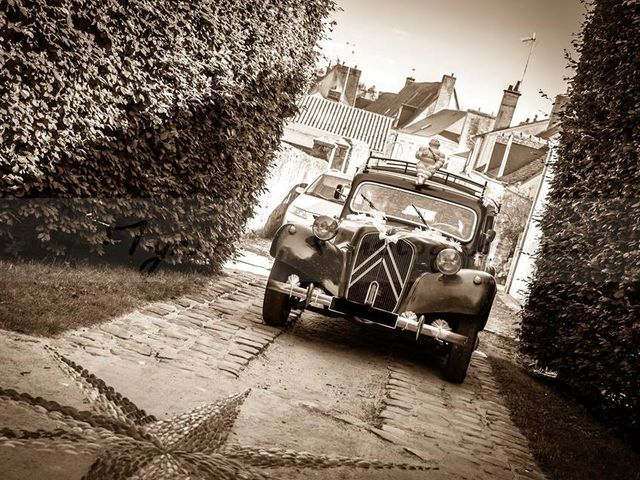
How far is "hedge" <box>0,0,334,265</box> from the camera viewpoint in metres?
4.47

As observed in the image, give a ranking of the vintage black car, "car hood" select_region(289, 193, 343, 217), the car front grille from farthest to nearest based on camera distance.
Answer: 1. "car hood" select_region(289, 193, 343, 217)
2. the car front grille
3. the vintage black car

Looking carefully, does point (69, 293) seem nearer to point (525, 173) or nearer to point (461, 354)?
point (461, 354)

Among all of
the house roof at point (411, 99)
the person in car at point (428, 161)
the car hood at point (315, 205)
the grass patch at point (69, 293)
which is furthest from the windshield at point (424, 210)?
A: the house roof at point (411, 99)

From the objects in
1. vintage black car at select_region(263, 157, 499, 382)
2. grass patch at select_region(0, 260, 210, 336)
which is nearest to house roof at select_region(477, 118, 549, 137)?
vintage black car at select_region(263, 157, 499, 382)

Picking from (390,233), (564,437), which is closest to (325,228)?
(390,233)

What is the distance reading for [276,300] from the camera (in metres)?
6.20

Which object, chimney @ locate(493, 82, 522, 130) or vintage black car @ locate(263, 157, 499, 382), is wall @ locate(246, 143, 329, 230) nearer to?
vintage black car @ locate(263, 157, 499, 382)

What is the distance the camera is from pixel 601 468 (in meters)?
4.34

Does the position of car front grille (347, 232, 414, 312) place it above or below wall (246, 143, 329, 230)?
below

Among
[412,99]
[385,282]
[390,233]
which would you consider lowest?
[385,282]

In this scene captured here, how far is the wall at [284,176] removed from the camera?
1473cm

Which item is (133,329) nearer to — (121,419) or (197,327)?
(197,327)

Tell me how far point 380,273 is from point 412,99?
154ft

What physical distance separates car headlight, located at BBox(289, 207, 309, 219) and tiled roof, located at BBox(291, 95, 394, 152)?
1144 inches
